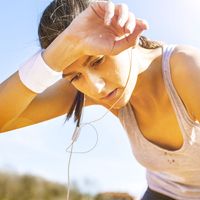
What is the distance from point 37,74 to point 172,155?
64 centimetres

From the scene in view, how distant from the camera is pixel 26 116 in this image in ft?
6.65

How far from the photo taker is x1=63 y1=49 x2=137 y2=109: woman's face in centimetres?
161

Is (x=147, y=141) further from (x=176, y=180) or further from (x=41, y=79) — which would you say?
(x=41, y=79)

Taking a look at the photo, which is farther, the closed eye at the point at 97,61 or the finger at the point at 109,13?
the closed eye at the point at 97,61

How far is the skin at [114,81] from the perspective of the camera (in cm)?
146

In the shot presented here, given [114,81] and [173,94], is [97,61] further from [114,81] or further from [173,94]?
[173,94]

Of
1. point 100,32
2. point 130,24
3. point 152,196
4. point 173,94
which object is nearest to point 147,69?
point 173,94

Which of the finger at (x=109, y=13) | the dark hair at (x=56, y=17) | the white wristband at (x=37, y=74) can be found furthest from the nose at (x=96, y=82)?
the finger at (x=109, y=13)

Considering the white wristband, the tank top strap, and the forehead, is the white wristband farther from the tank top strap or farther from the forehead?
the tank top strap

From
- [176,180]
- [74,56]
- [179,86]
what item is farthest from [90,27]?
[176,180]

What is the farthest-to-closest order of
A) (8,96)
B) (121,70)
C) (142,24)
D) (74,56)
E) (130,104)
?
1. (130,104)
2. (8,96)
3. (121,70)
4. (74,56)
5. (142,24)

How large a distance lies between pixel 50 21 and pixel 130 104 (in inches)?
20.5

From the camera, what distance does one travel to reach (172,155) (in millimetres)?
1851

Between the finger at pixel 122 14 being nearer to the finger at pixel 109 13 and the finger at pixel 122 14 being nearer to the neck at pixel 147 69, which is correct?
the finger at pixel 109 13
